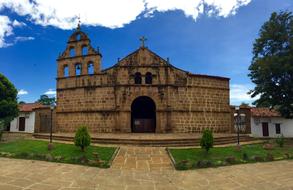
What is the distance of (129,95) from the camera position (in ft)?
68.3

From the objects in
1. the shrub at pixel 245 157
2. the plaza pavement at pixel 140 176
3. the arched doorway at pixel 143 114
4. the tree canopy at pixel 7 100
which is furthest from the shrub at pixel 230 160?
the tree canopy at pixel 7 100

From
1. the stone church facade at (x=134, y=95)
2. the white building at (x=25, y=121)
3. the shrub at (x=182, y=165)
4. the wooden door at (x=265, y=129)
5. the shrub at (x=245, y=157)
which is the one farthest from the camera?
the wooden door at (x=265, y=129)

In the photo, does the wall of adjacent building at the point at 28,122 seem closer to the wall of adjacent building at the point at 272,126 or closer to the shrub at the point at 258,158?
the shrub at the point at 258,158

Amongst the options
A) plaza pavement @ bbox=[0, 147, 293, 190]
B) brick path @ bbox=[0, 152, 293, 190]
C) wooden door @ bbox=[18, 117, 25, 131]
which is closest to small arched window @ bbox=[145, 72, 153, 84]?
plaza pavement @ bbox=[0, 147, 293, 190]

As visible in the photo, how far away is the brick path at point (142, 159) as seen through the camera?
1030 centimetres

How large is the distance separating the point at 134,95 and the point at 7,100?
464 inches

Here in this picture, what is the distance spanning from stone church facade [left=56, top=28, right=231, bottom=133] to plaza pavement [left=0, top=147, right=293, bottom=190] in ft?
30.8

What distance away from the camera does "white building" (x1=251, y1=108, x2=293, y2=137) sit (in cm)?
2581

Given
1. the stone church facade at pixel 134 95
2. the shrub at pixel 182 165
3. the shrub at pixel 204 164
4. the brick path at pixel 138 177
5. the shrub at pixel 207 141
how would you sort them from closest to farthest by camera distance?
1. the brick path at pixel 138 177
2. the shrub at pixel 182 165
3. the shrub at pixel 204 164
4. the shrub at pixel 207 141
5. the stone church facade at pixel 134 95

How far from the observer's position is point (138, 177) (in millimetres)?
8781

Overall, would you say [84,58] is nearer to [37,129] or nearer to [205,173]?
[37,129]

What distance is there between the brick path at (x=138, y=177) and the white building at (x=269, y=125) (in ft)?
52.7

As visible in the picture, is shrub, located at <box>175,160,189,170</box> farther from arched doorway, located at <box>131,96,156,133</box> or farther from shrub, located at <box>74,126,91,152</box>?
arched doorway, located at <box>131,96,156,133</box>

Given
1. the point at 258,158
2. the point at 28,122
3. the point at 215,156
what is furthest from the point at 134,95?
the point at 28,122
